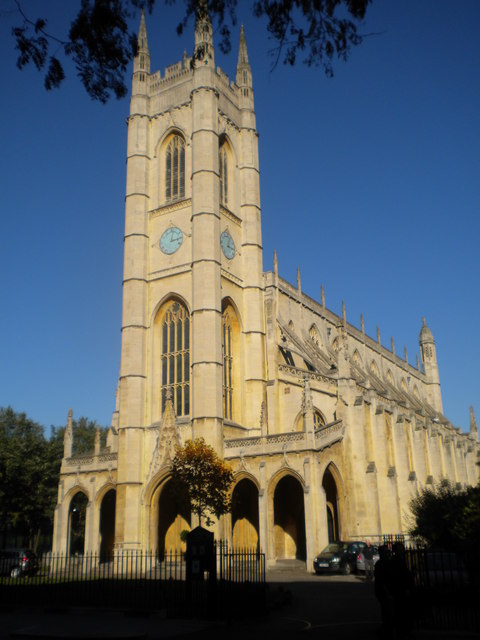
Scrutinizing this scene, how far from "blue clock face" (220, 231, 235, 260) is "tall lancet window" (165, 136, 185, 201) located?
3.67 meters

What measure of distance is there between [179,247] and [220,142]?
7.90 metres

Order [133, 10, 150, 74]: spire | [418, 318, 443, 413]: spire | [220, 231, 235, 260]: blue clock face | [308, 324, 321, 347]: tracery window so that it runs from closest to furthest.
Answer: [220, 231, 235, 260]: blue clock face
[133, 10, 150, 74]: spire
[308, 324, 321, 347]: tracery window
[418, 318, 443, 413]: spire

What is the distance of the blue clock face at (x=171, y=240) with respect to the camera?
130 ft

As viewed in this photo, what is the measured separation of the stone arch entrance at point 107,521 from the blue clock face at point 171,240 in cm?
1419

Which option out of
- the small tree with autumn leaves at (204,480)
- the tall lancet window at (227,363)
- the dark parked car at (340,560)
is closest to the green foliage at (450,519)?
the dark parked car at (340,560)

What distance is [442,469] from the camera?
160 ft

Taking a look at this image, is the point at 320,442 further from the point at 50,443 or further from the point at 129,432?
the point at 50,443

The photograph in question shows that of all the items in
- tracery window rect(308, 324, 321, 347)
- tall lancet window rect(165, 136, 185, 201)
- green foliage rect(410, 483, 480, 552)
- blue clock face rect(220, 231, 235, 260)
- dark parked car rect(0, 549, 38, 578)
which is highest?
tall lancet window rect(165, 136, 185, 201)

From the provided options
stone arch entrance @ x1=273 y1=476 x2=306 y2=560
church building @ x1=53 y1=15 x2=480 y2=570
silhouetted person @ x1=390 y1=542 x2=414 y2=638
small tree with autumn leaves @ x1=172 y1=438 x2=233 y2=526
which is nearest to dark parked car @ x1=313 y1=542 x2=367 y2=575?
church building @ x1=53 y1=15 x2=480 y2=570

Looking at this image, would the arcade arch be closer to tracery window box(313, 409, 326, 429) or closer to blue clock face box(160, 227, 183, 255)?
tracery window box(313, 409, 326, 429)

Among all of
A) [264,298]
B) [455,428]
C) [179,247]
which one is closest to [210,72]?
[179,247]

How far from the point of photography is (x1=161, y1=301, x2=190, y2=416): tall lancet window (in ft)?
122

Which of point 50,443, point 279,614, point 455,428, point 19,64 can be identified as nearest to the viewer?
point 19,64

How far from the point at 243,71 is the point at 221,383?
2235cm
